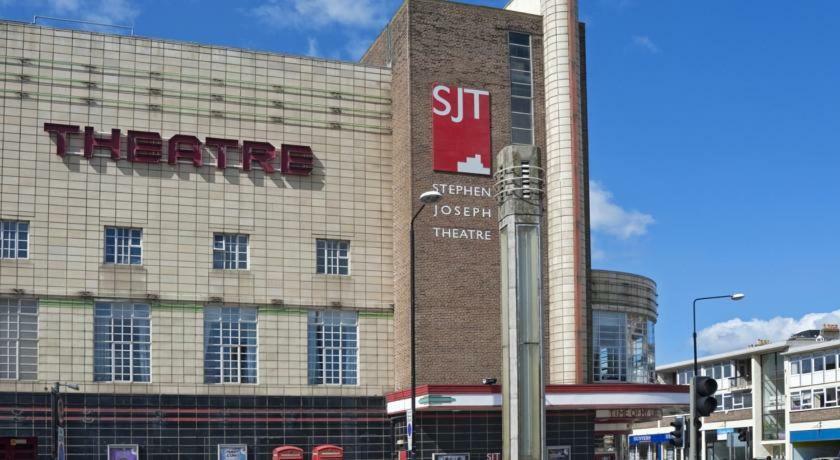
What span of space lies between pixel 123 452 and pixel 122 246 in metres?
7.12

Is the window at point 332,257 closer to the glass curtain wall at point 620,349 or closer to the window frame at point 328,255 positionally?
the window frame at point 328,255

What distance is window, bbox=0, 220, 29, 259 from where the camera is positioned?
134 feet

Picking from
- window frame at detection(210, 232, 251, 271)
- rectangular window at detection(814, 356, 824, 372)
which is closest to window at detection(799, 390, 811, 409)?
rectangular window at detection(814, 356, 824, 372)

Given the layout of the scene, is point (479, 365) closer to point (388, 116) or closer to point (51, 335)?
point (388, 116)

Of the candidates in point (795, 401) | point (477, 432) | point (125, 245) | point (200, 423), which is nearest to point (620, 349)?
point (477, 432)

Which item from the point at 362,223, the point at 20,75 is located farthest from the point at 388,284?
the point at 20,75

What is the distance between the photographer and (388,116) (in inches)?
1838

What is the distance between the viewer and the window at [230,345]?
4275 centimetres

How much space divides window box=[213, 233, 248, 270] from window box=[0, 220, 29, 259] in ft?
21.4

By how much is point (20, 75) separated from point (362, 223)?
1334 cm

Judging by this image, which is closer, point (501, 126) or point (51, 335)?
point (51, 335)

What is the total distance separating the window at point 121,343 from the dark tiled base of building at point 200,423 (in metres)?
0.86

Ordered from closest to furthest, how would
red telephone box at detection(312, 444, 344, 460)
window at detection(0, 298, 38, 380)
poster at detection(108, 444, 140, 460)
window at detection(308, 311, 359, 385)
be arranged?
window at detection(0, 298, 38, 380) → poster at detection(108, 444, 140, 460) → red telephone box at detection(312, 444, 344, 460) → window at detection(308, 311, 359, 385)

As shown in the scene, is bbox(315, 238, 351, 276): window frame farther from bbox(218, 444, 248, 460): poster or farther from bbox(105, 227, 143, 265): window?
bbox(218, 444, 248, 460): poster
